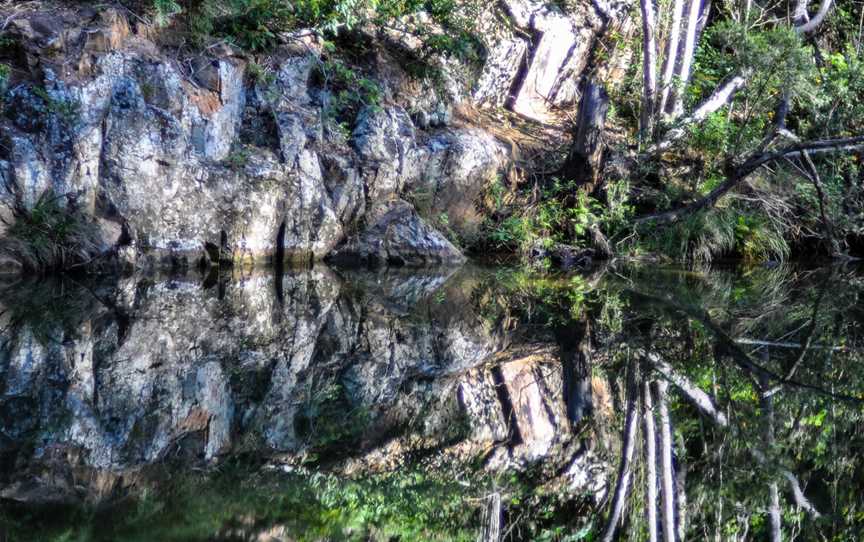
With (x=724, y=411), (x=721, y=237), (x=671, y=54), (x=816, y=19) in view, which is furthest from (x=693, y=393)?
(x=816, y=19)

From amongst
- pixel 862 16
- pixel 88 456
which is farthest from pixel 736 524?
pixel 862 16

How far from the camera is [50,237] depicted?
805 cm

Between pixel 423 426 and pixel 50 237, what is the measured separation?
5.75 m

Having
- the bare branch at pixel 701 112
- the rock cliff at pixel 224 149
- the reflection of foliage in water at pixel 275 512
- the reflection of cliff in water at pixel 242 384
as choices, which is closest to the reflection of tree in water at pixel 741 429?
the reflection of cliff in water at pixel 242 384

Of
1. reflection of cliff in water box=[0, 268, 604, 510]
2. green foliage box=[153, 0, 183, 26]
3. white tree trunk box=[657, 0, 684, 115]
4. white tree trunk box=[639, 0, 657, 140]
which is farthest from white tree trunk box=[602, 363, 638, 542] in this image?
white tree trunk box=[657, 0, 684, 115]

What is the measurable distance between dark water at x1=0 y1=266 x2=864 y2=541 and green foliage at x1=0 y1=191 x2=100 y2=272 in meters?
1.93

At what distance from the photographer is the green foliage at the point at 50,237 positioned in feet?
25.7

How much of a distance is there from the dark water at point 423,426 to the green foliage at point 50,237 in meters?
1.93

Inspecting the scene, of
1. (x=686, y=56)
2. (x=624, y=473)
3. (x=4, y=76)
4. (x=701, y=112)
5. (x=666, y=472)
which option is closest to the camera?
(x=624, y=473)

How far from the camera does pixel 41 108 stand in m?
8.14

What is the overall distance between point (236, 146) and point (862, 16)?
1101cm

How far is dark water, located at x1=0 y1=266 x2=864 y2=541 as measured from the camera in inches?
104

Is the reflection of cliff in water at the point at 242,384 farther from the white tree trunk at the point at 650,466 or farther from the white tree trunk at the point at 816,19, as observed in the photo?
the white tree trunk at the point at 816,19

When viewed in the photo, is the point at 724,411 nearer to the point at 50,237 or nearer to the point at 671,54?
the point at 50,237
